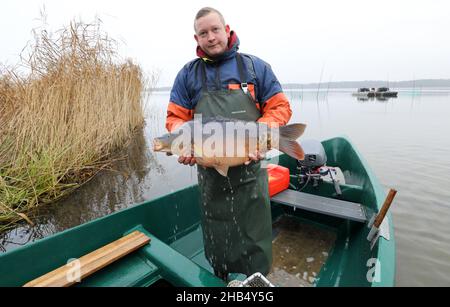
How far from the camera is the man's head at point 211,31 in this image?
2.21 meters

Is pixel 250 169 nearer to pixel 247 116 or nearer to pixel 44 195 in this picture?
pixel 247 116

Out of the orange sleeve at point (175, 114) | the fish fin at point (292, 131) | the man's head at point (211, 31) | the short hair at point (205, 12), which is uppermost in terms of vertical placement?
the short hair at point (205, 12)

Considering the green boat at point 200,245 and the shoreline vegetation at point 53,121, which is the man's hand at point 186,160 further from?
the shoreline vegetation at point 53,121

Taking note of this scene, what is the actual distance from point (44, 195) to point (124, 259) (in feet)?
11.6

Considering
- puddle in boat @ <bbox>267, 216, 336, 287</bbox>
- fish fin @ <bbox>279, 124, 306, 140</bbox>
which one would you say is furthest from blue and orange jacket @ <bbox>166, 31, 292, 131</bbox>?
puddle in boat @ <bbox>267, 216, 336, 287</bbox>

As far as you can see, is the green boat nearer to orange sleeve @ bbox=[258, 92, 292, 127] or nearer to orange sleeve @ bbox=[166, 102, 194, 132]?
orange sleeve @ bbox=[166, 102, 194, 132]

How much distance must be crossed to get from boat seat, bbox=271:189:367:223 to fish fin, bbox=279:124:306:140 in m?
1.85

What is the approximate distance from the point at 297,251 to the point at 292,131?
2.34 meters

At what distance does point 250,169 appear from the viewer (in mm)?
2432

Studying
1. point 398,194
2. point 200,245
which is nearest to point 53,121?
point 200,245

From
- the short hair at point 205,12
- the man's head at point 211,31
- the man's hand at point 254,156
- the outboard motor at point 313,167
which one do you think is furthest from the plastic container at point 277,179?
the short hair at point 205,12

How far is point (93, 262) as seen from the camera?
248cm

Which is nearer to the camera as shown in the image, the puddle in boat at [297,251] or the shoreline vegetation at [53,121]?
the puddle in boat at [297,251]

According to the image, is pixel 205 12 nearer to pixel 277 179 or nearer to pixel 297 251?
pixel 277 179
